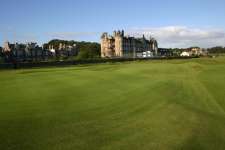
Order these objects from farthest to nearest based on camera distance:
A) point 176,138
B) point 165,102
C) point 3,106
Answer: point 165,102, point 3,106, point 176,138

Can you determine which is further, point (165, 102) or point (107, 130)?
point (165, 102)

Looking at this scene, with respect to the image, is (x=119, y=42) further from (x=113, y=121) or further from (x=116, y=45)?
(x=113, y=121)

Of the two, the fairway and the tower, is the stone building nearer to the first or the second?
the tower

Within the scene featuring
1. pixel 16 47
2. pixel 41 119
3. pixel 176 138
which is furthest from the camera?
pixel 16 47

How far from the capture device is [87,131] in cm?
998

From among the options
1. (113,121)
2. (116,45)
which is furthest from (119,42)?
(113,121)

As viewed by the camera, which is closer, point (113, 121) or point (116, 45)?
point (113, 121)

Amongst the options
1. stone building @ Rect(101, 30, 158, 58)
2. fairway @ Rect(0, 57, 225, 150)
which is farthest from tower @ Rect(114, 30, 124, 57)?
fairway @ Rect(0, 57, 225, 150)

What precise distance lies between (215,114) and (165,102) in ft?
8.90

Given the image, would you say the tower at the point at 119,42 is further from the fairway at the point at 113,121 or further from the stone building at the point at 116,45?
the fairway at the point at 113,121

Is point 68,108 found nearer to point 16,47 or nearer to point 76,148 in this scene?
point 76,148

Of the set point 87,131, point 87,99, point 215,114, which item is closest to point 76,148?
point 87,131

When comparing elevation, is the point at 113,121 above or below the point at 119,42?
below

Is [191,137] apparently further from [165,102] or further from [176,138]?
[165,102]
